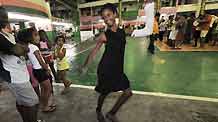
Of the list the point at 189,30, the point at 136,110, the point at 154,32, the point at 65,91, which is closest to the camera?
the point at 136,110

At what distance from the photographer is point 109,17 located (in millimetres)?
1985

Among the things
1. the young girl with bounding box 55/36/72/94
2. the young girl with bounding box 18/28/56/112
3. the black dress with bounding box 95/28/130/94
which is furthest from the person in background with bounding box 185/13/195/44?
the young girl with bounding box 18/28/56/112

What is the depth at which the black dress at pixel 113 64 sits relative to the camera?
2.00 m

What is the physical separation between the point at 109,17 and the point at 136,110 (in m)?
1.41

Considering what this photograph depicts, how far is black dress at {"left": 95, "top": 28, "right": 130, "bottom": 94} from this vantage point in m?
2.00

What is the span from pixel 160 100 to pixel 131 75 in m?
1.64

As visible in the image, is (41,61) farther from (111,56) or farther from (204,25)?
(204,25)

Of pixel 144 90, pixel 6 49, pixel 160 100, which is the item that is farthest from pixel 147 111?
pixel 6 49

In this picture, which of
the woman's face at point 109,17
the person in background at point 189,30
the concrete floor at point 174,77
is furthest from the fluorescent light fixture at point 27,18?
the woman's face at point 109,17

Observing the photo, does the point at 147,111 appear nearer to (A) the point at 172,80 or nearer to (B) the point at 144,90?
(B) the point at 144,90

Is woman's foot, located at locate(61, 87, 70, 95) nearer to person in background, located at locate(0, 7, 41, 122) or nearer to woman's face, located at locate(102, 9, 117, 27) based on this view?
person in background, located at locate(0, 7, 41, 122)

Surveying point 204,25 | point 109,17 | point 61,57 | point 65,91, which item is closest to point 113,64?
point 109,17

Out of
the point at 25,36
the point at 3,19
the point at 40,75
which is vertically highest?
the point at 3,19

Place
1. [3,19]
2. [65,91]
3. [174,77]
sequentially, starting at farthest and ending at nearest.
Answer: [174,77], [65,91], [3,19]
